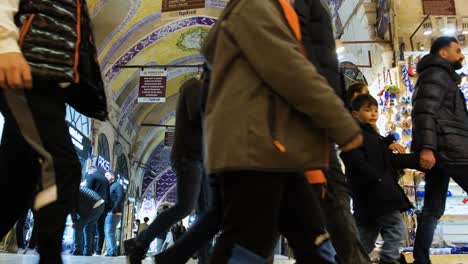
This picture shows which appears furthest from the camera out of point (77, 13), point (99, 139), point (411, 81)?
point (99, 139)

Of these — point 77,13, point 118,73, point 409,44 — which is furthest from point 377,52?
point 118,73

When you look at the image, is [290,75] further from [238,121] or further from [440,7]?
[440,7]

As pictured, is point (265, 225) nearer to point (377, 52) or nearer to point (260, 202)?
point (260, 202)

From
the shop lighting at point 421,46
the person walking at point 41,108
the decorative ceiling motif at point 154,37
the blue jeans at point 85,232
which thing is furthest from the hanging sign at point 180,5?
the person walking at point 41,108

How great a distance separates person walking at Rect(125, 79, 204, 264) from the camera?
280 centimetres

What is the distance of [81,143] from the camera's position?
12.4 m

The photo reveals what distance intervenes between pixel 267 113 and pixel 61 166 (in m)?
0.71

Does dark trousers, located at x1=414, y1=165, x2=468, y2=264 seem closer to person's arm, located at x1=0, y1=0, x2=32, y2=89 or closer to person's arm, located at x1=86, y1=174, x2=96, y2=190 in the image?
person's arm, located at x1=0, y1=0, x2=32, y2=89

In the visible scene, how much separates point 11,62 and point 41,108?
0.18m

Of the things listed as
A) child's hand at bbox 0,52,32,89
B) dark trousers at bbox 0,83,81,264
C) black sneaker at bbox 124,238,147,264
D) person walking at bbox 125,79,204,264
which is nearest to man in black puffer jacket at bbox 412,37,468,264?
person walking at bbox 125,79,204,264

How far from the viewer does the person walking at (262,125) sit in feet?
4.07

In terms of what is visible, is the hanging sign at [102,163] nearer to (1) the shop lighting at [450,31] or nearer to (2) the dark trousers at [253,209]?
(1) the shop lighting at [450,31]

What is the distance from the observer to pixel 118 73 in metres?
15.3

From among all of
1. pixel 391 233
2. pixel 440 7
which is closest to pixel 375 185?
pixel 391 233
